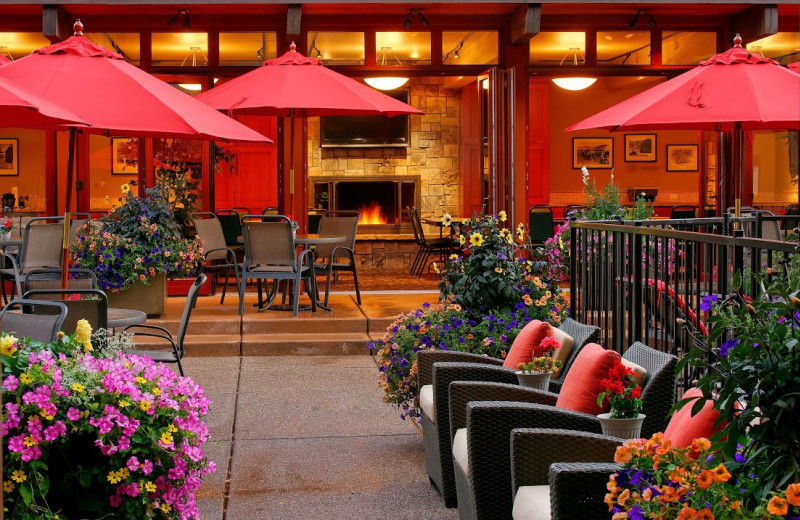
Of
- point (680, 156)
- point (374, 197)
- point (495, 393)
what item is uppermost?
point (680, 156)

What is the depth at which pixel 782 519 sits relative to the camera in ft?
6.00

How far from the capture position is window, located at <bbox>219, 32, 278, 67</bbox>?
11.2 m

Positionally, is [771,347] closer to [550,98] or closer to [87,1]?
[87,1]

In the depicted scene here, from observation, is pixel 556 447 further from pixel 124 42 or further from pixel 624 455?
pixel 124 42

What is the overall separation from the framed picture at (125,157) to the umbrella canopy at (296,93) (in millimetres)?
2097

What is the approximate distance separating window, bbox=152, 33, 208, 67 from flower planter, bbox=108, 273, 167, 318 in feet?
10.7

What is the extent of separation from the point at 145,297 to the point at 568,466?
262 inches

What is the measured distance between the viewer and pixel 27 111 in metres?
5.30

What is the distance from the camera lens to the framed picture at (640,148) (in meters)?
17.5

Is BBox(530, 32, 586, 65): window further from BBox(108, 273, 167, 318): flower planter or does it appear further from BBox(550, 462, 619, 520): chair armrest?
BBox(550, 462, 619, 520): chair armrest

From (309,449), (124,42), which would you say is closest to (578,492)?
(309,449)

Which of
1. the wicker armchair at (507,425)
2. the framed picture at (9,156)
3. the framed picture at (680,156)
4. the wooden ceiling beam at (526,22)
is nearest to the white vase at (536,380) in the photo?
the wicker armchair at (507,425)

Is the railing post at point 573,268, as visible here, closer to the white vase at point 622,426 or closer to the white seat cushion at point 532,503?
the white vase at point 622,426

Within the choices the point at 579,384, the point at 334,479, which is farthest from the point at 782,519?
the point at 334,479
